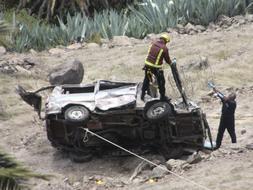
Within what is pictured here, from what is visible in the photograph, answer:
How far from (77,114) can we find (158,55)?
174 cm

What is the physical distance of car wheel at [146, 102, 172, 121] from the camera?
11.9 m

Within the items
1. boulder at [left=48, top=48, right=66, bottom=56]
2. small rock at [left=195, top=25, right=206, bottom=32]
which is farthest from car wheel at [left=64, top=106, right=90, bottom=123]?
small rock at [left=195, top=25, right=206, bottom=32]

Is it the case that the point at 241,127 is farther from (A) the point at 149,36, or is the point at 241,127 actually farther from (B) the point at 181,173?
(A) the point at 149,36

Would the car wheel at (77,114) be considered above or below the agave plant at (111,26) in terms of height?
below

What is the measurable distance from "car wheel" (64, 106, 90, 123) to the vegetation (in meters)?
9.64

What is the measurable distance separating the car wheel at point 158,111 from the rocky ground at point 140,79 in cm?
79

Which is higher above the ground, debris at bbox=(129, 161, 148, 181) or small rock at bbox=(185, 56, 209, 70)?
small rock at bbox=(185, 56, 209, 70)

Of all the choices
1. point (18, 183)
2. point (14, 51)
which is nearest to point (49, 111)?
point (18, 183)

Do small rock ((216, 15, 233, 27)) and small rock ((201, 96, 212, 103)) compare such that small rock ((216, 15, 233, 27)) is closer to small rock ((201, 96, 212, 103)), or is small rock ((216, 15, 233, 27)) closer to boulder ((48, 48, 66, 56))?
boulder ((48, 48, 66, 56))

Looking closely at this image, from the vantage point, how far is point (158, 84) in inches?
496

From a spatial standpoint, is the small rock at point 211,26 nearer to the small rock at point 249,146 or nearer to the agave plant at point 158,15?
the agave plant at point 158,15

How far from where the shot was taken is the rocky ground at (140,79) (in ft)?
35.9

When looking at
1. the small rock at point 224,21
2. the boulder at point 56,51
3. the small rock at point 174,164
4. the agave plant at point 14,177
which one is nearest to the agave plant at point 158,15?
the small rock at point 224,21

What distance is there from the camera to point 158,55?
12375 mm
